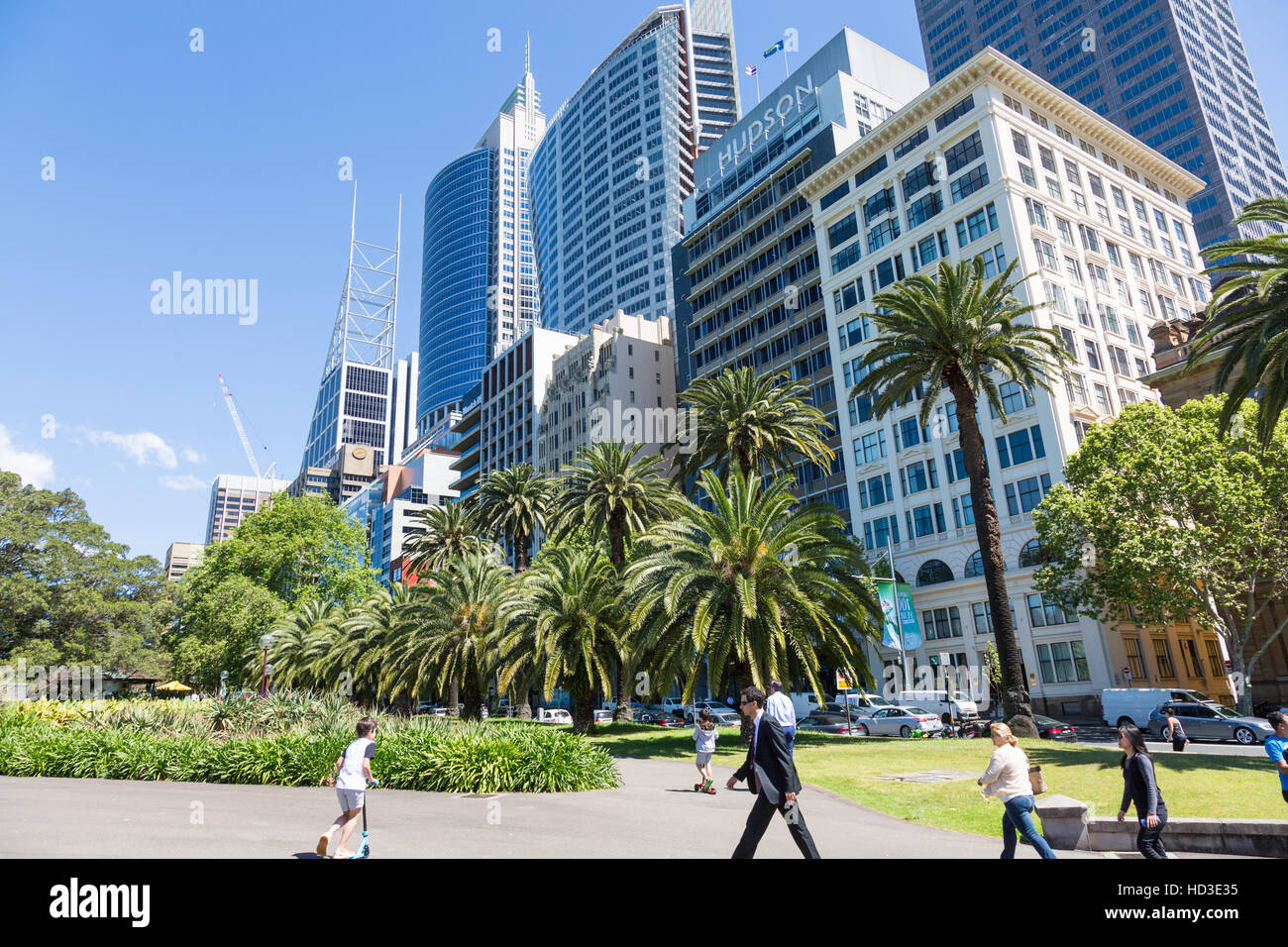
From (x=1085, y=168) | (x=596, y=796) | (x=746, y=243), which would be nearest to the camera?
(x=596, y=796)

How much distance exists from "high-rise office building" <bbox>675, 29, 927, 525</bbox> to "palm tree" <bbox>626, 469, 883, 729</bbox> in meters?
36.0

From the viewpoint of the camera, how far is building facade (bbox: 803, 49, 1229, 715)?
156 ft

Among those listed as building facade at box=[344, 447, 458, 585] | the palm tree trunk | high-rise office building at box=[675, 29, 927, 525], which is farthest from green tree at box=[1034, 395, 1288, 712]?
building facade at box=[344, 447, 458, 585]

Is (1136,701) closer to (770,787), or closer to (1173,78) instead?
(770,787)

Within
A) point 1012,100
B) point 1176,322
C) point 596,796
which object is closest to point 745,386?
point 596,796

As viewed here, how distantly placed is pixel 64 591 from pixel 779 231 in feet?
219

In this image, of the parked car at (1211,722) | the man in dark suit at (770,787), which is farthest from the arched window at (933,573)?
the man in dark suit at (770,787)

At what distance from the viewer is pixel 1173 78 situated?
134875 millimetres

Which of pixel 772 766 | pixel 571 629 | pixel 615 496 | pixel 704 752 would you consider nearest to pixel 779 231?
pixel 615 496

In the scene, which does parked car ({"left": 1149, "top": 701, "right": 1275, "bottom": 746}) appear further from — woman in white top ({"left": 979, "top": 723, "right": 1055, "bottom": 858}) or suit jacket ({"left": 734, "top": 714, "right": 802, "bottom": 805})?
suit jacket ({"left": 734, "top": 714, "right": 802, "bottom": 805})

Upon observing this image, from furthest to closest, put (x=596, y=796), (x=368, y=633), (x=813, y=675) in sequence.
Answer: (x=368, y=633) → (x=813, y=675) → (x=596, y=796)
